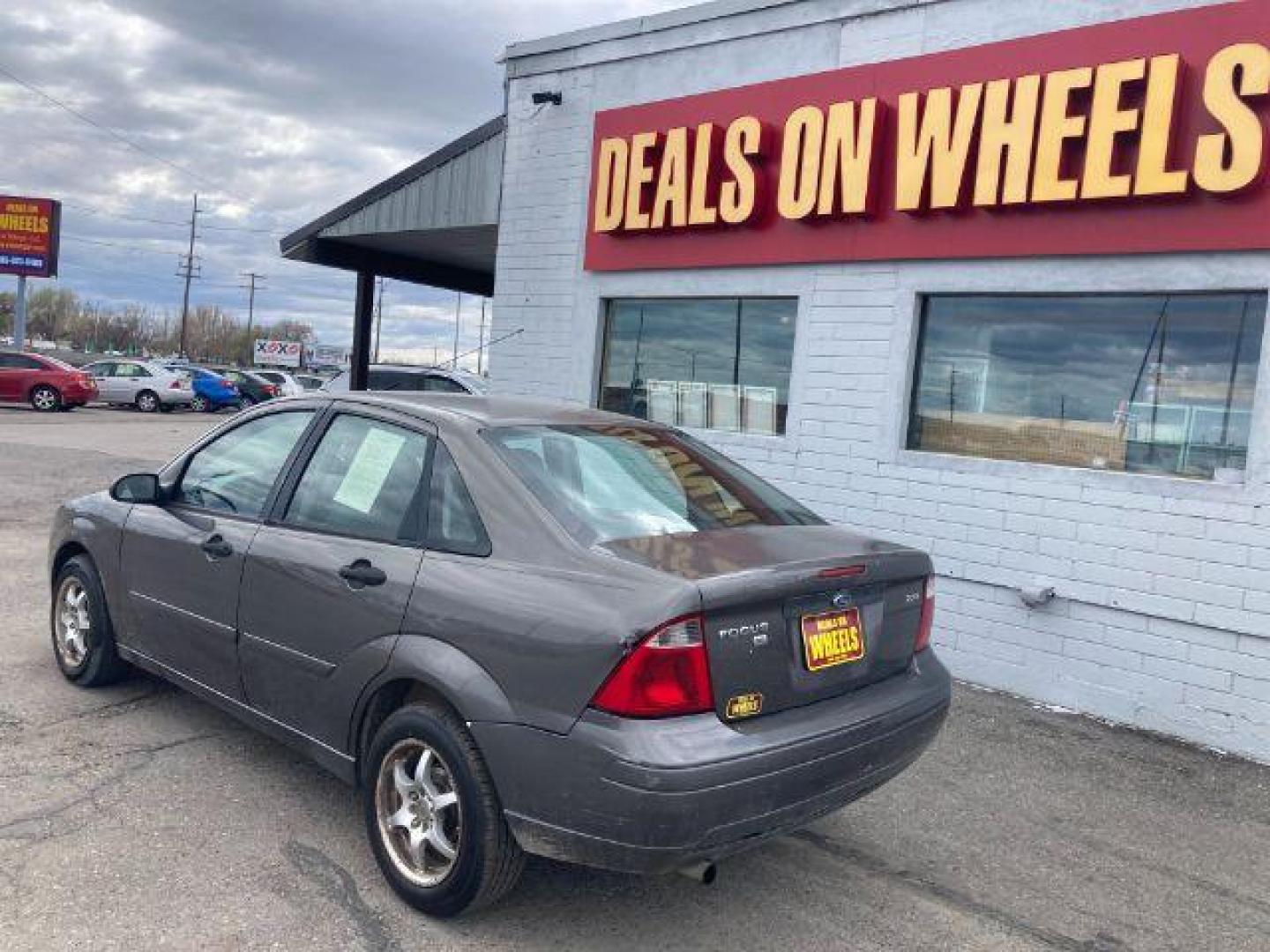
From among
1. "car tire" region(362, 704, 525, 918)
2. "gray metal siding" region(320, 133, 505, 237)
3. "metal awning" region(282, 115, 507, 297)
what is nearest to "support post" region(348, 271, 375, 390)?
"metal awning" region(282, 115, 507, 297)

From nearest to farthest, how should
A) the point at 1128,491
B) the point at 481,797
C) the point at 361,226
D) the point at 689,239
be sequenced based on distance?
1. the point at 481,797
2. the point at 1128,491
3. the point at 689,239
4. the point at 361,226

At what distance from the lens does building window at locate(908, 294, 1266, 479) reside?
5.59 m

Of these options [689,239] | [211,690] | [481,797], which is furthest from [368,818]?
[689,239]

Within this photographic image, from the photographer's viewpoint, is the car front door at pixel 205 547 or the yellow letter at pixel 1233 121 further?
the yellow letter at pixel 1233 121

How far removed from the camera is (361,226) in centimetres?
1084

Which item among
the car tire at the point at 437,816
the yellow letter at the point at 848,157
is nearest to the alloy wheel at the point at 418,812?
the car tire at the point at 437,816

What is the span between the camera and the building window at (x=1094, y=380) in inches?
220

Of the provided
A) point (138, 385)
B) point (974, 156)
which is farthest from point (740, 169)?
point (138, 385)

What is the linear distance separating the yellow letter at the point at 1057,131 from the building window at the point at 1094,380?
2.19 feet

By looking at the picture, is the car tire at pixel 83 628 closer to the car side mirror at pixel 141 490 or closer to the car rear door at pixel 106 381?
the car side mirror at pixel 141 490

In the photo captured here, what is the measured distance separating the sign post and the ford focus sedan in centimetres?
3913

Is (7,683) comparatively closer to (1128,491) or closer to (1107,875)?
(1107,875)

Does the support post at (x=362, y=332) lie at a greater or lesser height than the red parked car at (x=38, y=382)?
greater

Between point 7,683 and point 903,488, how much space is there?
5.16m
